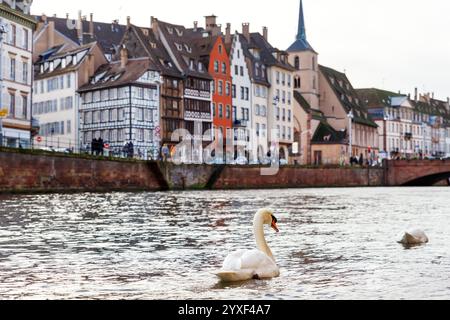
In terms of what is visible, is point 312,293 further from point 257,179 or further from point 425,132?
point 425,132

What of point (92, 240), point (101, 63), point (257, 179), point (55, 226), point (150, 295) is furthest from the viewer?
point (101, 63)

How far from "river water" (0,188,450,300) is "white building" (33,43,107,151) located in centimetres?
6400

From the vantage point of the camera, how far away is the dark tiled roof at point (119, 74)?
8569cm

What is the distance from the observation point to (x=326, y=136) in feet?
418

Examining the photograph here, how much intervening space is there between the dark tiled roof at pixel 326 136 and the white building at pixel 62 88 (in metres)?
43.5

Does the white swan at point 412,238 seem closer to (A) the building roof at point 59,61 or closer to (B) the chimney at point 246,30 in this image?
(A) the building roof at point 59,61

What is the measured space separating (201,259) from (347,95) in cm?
12745

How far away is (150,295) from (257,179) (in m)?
76.1

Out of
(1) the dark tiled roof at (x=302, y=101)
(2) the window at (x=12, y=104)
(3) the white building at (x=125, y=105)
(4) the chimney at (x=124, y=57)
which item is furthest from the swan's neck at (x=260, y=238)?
(1) the dark tiled roof at (x=302, y=101)

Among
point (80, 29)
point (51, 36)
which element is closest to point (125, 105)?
point (51, 36)

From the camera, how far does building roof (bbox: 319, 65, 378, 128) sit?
13600cm

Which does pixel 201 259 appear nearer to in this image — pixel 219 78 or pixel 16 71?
pixel 16 71

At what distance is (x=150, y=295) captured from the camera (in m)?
11.2

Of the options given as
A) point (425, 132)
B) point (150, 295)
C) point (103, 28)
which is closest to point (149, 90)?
point (103, 28)
